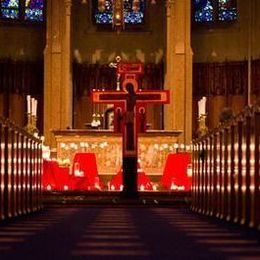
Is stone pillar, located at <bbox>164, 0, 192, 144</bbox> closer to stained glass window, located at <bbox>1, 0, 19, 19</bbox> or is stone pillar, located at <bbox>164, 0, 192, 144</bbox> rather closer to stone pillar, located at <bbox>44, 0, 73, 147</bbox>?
stone pillar, located at <bbox>44, 0, 73, 147</bbox>

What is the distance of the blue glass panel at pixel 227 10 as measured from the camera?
81.3ft

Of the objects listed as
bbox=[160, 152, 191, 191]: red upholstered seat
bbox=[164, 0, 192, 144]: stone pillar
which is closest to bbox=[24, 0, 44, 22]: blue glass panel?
bbox=[164, 0, 192, 144]: stone pillar

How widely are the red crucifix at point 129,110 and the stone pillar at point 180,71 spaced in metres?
8.04

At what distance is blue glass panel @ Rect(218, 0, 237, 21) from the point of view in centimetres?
2478

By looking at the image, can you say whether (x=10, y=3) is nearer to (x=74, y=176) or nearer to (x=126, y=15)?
(x=126, y=15)

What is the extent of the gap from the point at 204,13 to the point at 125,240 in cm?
1931

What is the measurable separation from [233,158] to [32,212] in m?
3.62

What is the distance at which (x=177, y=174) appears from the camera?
1770cm

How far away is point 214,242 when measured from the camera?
6.24 meters

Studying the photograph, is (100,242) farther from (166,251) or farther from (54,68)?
(54,68)

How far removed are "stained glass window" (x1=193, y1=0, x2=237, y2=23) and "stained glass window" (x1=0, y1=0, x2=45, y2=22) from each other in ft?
13.9

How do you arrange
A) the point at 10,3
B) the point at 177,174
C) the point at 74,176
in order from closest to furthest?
the point at 74,176 → the point at 177,174 → the point at 10,3

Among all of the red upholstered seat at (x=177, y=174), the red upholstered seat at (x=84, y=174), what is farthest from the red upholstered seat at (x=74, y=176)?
the red upholstered seat at (x=177, y=174)

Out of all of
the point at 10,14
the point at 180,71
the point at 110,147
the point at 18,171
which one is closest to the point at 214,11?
the point at 180,71
